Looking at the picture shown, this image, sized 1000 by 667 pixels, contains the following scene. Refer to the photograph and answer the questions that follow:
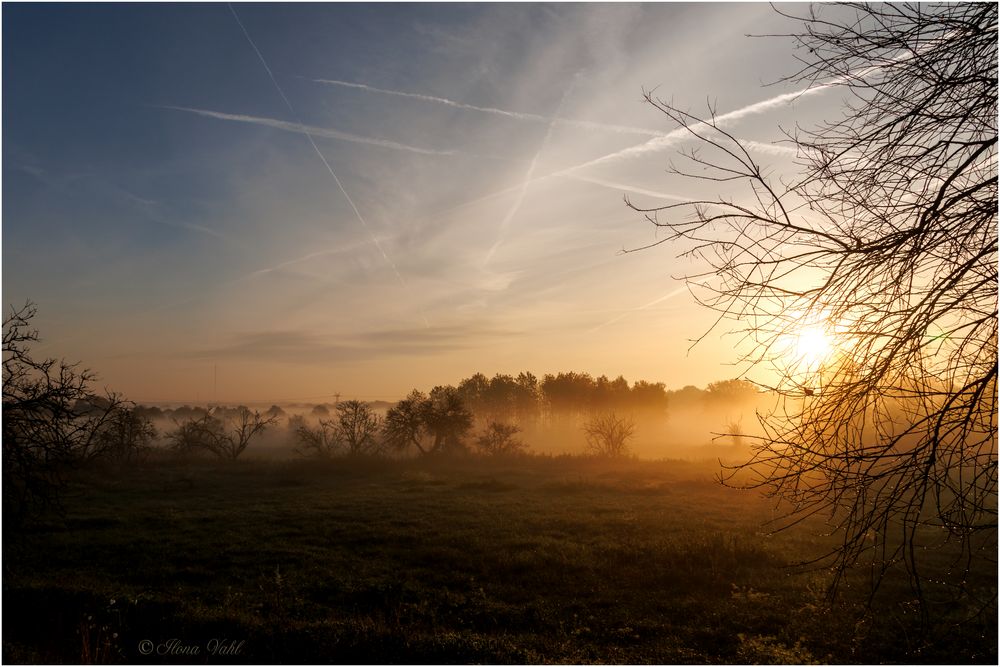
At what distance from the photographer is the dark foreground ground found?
31.5 ft

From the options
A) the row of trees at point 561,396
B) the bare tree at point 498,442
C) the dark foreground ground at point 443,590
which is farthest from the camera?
the row of trees at point 561,396

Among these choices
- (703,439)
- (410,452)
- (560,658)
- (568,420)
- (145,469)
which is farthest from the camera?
(568,420)

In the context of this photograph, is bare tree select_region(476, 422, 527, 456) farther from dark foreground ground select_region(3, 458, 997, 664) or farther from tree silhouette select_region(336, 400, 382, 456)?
dark foreground ground select_region(3, 458, 997, 664)

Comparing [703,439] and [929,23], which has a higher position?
[929,23]

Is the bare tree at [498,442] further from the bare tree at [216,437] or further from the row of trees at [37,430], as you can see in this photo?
the row of trees at [37,430]

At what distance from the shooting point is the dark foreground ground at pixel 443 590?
31.5 ft

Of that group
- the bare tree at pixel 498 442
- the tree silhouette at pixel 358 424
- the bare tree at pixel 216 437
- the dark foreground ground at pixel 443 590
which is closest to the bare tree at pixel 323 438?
the tree silhouette at pixel 358 424

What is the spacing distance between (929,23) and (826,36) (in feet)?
1.81

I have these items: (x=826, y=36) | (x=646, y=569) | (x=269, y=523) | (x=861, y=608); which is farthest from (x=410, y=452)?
(x=826, y=36)

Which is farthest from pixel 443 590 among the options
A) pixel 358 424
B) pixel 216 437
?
pixel 216 437

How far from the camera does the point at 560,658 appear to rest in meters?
9.25

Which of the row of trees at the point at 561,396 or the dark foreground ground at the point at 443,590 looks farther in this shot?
the row of trees at the point at 561,396

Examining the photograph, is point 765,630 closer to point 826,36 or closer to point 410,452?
point 826,36

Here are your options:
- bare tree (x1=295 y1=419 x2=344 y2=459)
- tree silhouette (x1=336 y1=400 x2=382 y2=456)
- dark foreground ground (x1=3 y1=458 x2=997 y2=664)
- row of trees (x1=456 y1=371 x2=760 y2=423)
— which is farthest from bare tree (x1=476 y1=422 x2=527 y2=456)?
row of trees (x1=456 y1=371 x2=760 y2=423)
